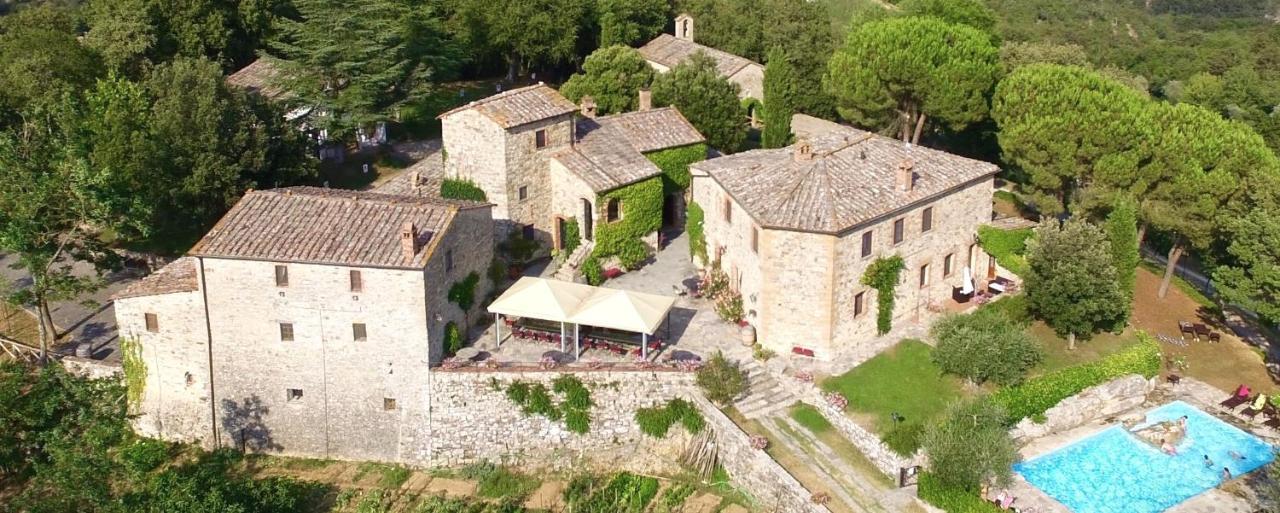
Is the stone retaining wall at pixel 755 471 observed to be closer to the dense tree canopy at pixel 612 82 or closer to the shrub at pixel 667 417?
the shrub at pixel 667 417

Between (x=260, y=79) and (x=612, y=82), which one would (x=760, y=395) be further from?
(x=260, y=79)

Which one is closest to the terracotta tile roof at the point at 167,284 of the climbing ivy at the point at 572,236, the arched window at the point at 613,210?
the climbing ivy at the point at 572,236

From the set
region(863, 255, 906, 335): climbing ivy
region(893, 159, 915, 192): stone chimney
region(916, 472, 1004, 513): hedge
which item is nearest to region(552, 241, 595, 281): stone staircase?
region(863, 255, 906, 335): climbing ivy

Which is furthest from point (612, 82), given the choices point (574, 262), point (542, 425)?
point (542, 425)

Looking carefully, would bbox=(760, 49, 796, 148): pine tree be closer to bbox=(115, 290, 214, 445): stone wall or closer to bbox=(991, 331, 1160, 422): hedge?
bbox=(991, 331, 1160, 422): hedge

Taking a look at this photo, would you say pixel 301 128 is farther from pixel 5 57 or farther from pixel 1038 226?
pixel 1038 226

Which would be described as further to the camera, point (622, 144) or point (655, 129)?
point (655, 129)
